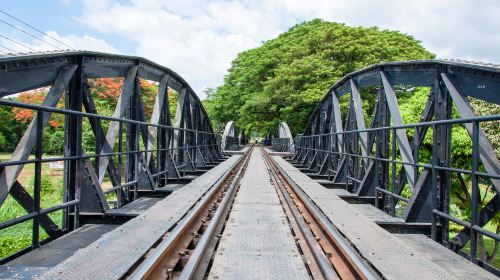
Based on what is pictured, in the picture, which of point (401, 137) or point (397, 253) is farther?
point (401, 137)

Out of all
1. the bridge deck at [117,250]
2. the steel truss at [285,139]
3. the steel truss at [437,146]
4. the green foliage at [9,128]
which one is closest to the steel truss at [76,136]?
the bridge deck at [117,250]

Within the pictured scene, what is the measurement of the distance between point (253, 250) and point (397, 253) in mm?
1235

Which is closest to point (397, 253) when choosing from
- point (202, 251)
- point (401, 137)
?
point (202, 251)

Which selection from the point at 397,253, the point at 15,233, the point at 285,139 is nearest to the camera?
the point at 397,253

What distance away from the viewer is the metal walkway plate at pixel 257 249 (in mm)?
3141

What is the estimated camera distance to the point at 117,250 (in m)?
3.40

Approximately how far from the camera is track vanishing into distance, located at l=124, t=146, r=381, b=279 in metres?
3.15

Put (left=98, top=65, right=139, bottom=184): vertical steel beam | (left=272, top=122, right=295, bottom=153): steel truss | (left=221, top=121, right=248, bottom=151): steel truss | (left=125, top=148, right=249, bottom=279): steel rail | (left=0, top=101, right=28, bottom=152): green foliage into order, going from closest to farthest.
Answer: (left=125, top=148, right=249, bottom=279): steel rail, (left=98, top=65, right=139, bottom=184): vertical steel beam, (left=272, top=122, right=295, bottom=153): steel truss, (left=221, top=121, right=248, bottom=151): steel truss, (left=0, top=101, right=28, bottom=152): green foliage

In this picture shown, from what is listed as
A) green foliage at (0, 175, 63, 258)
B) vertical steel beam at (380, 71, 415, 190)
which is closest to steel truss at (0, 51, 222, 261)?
vertical steel beam at (380, 71, 415, 190)

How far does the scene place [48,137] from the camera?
3609 cm

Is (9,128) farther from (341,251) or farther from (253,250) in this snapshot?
(341,251)

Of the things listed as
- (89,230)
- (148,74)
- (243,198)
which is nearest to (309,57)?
(148,74)

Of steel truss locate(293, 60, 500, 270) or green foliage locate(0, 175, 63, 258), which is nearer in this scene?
steel truss locate(293, 60, 500, 270)

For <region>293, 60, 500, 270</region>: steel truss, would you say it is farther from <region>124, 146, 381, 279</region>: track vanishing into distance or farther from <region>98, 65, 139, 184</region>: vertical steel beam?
<region>98, 65, 139, 184</region>: vertical steel beam
